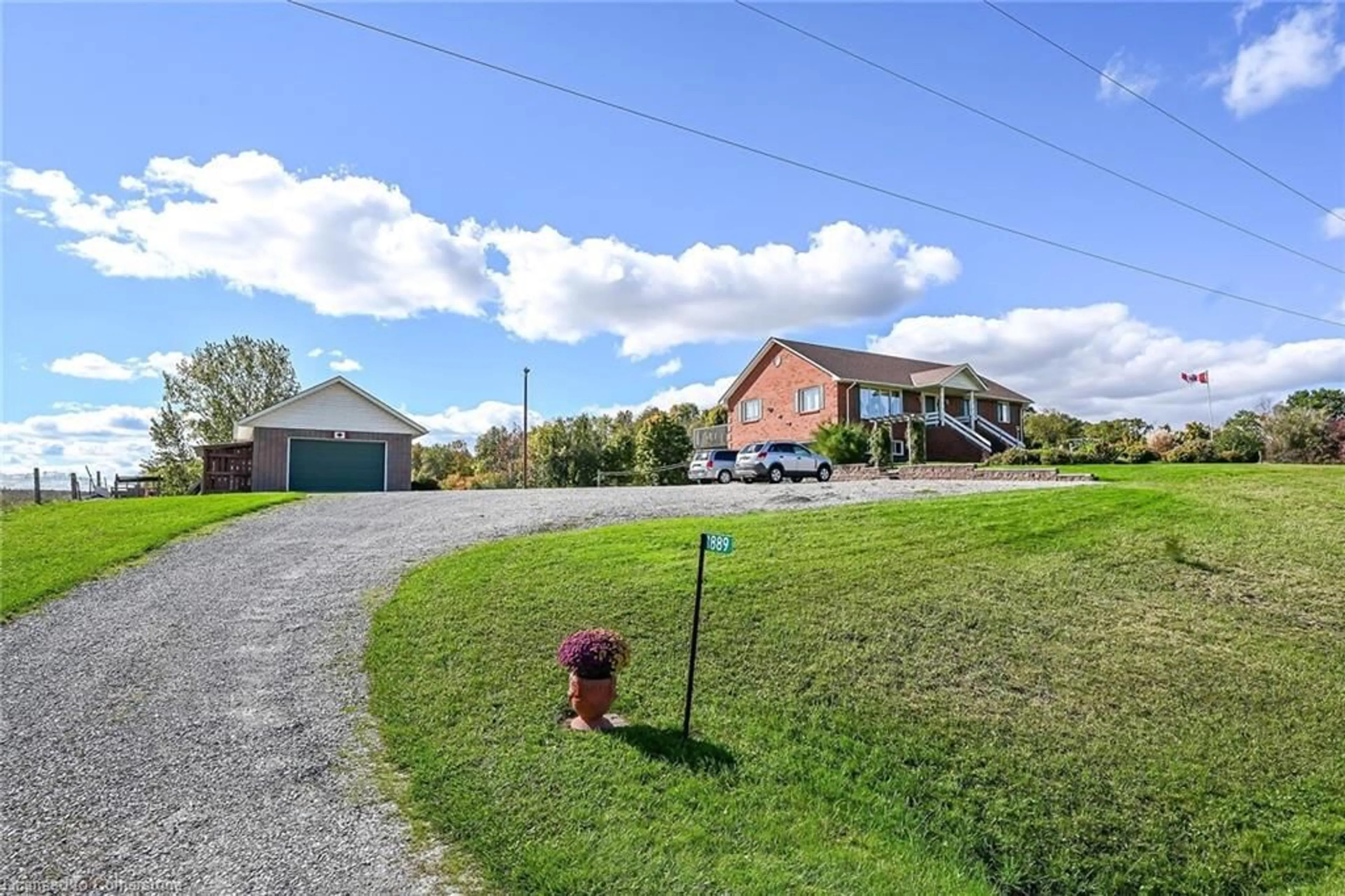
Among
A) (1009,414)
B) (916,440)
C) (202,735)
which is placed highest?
(1009,414)

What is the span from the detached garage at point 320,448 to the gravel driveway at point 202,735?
624 inches

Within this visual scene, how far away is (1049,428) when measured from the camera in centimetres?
4653

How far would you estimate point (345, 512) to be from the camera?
14.7 m

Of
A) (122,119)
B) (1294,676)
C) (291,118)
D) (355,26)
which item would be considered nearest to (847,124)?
(355,26)

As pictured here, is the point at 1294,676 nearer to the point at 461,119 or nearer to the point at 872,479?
the point at 461,119

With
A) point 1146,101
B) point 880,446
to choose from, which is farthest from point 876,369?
point 1146,101

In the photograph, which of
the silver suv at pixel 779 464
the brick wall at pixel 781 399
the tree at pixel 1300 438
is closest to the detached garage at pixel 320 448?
the silver suv at pixel 779 464

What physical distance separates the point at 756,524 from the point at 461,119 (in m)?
7.15

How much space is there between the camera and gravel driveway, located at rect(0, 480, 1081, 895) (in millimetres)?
3617

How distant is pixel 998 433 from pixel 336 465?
28328mm

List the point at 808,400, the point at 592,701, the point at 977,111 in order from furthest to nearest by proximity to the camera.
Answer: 1. the point at 808,400
2. the point at 977,111
3. the point at 592,701

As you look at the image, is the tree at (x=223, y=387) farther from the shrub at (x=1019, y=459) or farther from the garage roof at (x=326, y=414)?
the shrub at (x=1019, y=459)

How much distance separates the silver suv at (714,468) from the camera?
2566cm

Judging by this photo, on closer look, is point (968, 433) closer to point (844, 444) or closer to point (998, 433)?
point (998, 433)
